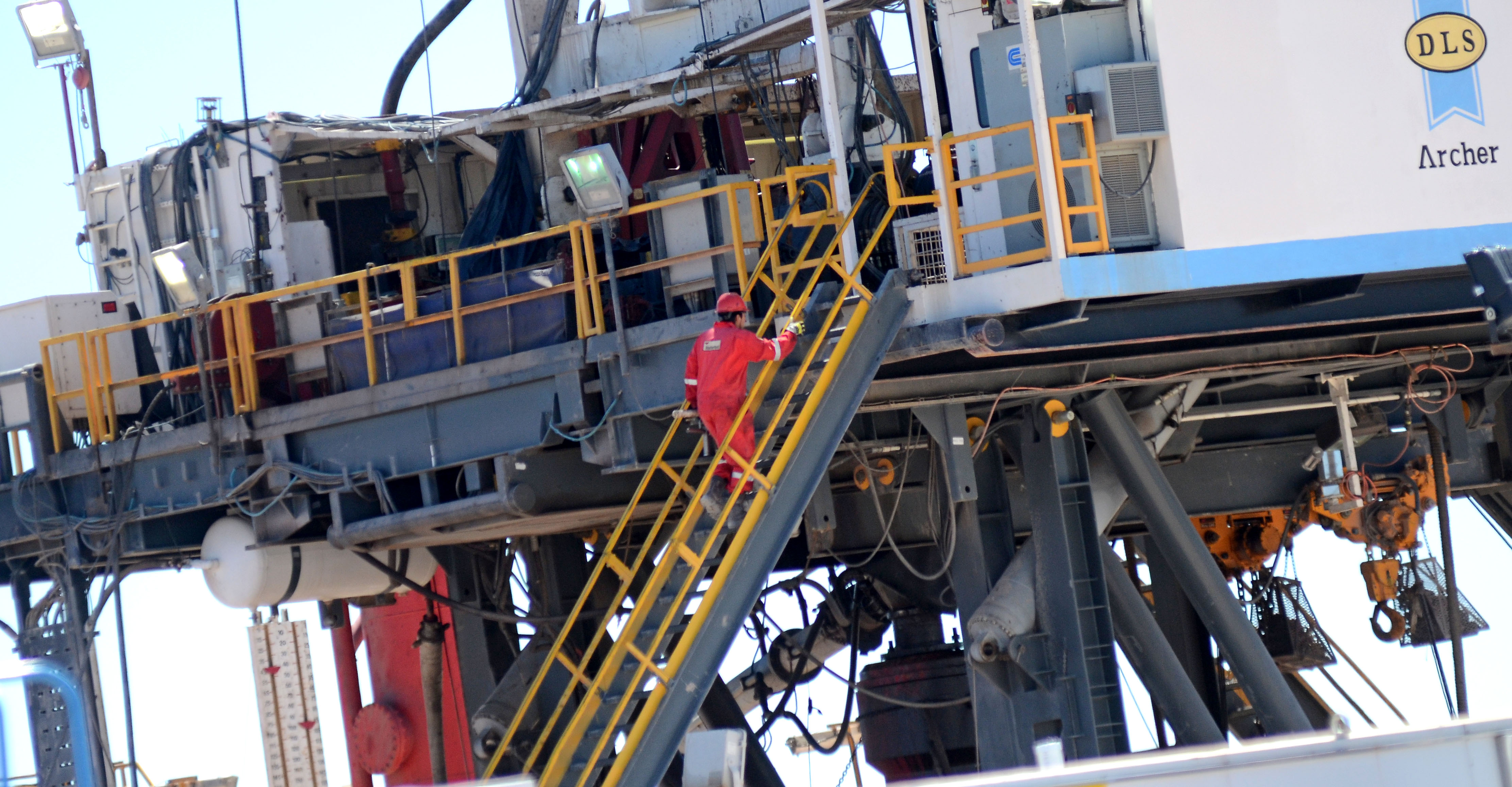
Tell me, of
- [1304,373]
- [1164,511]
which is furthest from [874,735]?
[1304,373]

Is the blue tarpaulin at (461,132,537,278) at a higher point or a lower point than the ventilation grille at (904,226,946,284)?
higher

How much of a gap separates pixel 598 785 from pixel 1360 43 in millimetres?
7797

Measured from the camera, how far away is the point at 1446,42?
14078mm

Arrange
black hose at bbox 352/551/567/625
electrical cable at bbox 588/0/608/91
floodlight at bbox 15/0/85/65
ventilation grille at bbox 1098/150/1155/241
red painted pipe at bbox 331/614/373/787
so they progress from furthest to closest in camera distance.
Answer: red painted pipe at bbox 331/614/373/787
floodlight at bbox 15/0/85/65
electrical cable at bbox 588/0/608/91
black hose at bbox 352/551/567/625
ventilation grille at bbox 1098/150/1155/241

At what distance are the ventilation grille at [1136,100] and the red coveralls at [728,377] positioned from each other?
9.19 feet

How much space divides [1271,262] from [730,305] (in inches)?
153

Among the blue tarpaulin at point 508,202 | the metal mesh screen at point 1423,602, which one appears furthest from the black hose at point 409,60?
the metal mesh screen at point 1423,602

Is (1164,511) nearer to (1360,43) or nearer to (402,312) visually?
(1360,43)

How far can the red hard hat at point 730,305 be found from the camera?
13.3 metres

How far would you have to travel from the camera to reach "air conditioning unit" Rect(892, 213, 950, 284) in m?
13.8


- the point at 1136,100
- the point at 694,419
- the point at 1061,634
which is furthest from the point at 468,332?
the point at 1136,100

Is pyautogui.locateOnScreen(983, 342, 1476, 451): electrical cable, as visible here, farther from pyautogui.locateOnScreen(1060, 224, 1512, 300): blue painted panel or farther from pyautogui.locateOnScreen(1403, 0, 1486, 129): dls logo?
pyautogui.locateOnScreen(1403, 0, 1486, 129): dls logo

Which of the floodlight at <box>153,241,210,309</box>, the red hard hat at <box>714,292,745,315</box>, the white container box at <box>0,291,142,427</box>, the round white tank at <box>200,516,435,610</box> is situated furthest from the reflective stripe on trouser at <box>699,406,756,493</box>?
the white container box at <box>0,291,142,427</box>

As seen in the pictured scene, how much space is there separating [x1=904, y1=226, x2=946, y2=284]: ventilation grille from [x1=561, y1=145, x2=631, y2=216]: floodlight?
2.36 meters
